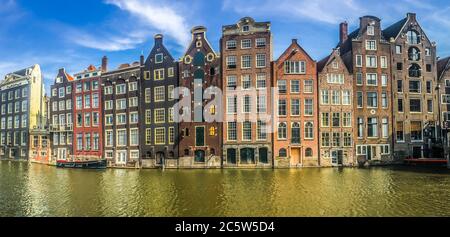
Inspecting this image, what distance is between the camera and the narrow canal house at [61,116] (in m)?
60.0

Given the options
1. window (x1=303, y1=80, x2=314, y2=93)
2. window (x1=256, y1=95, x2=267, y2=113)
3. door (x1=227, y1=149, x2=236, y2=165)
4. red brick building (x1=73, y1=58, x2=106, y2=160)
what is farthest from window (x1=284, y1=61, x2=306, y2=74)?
red brick building (x1=73, y1=58, x2=106, y2=160)

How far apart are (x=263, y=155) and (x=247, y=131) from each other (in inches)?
180

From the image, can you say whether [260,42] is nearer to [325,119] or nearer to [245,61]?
[245,61]

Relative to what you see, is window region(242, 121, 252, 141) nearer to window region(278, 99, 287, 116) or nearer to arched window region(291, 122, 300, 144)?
window region(278, 99, 287, 116)

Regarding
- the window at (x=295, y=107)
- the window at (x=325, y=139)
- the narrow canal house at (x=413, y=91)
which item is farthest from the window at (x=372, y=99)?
the window at (x=295, y=107)

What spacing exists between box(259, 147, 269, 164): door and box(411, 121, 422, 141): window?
25.0 meters

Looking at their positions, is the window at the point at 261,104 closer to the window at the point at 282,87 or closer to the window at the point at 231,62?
the window at the point at 282,87

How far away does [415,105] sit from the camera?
159 feet

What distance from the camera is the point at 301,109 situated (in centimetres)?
4534

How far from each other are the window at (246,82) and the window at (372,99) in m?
19.9

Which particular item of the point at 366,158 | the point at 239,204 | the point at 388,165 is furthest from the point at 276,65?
the point at 239,204

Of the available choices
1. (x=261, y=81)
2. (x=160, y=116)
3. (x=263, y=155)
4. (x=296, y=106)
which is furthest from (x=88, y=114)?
(x=296, y=106)

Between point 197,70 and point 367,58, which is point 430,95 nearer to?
point 367,58
